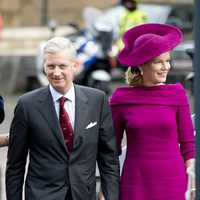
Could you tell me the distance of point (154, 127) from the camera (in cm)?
507

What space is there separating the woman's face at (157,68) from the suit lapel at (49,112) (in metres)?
0.54

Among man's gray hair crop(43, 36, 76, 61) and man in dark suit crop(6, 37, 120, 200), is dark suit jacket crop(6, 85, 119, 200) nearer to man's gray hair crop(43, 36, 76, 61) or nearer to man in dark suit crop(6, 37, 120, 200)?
man in dark suit crop(6, 37, 120, 200)

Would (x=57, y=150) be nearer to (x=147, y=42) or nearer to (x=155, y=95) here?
(x=155, y=95)

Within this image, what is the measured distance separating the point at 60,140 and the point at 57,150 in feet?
0.18

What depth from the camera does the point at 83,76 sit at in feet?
54.9

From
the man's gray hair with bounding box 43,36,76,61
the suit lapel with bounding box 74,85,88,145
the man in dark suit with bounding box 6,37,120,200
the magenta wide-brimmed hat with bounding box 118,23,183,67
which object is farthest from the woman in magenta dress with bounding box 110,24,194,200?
the man's gray hair with bounding box 43,36,76,61

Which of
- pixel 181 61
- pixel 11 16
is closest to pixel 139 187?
pixel 181 61

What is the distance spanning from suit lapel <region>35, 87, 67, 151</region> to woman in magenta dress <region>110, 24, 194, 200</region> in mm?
387

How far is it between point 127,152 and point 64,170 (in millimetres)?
392

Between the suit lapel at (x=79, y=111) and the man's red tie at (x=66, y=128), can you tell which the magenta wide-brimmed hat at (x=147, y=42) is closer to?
the suit lapel at (x=79, y=111)

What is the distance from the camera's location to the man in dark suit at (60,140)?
4.99 m

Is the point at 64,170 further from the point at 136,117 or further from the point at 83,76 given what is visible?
the point at 83,76

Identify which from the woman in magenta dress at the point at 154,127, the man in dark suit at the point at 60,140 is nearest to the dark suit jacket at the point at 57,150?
the man in dark suit at the point at 60,140

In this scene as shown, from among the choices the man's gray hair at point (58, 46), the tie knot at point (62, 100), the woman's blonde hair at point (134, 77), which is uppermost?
the man's gray hair at point (58, 46)
